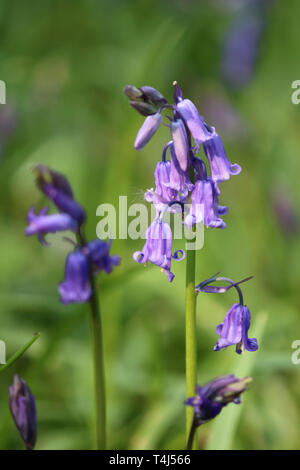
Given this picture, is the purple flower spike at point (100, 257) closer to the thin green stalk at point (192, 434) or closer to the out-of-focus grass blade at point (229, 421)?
the thin green stalk at point (192, 434)

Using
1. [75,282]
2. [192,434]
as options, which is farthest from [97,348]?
[192,434]

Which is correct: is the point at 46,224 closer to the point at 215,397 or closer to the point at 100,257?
the point at 100,257

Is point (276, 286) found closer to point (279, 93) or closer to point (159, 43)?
point (159, 43)

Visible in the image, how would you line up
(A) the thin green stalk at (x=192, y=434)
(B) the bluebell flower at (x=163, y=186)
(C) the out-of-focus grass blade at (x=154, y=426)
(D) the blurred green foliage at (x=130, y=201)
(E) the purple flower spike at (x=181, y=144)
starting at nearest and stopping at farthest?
(E) the purple flower spike at (x=181, y=144) → (B) the bluebell flower at (x=163, y=186) → (A) the thin green stalk at (x=192, y=434) → (C) the out-of-focus grass blade at (x=154, y=426) → (D) the blurred green foliage at (x=130, y=201)

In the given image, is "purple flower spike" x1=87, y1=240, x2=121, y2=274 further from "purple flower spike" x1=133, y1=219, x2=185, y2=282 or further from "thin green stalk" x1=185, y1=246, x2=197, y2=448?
"thin green stalk" x1=185, y1=246, x2=197, y2=448

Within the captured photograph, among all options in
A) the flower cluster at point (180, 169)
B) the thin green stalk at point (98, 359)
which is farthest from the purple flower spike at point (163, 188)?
the thin green stalk at point (98, 359)
